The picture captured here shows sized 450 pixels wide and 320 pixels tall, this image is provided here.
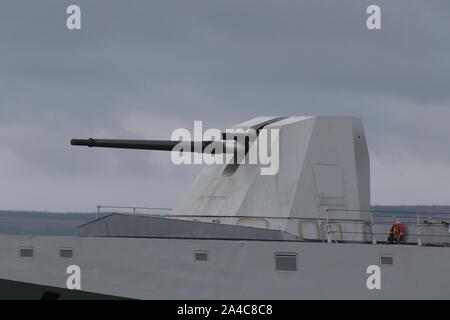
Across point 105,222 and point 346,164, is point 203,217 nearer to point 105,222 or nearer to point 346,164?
point 105,222

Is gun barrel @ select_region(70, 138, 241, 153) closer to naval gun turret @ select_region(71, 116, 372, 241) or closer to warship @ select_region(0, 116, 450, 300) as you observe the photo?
naval gun turret @ select_region(71, 116, 372, 241)

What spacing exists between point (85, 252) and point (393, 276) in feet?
25.6

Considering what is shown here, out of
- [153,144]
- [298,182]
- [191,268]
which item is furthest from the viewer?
[153,144]

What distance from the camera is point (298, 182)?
24.2 meters

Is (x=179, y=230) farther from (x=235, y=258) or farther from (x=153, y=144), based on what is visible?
(x=153, y=144)

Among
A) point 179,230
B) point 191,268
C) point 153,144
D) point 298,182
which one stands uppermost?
point 153,144

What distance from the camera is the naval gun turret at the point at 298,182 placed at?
23.9 meters

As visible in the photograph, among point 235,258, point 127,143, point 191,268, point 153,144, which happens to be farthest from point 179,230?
point 127,143

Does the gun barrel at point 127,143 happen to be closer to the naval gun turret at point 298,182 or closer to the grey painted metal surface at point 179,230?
the naval gun turret at point 298,182

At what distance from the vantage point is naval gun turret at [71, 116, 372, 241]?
2389cm

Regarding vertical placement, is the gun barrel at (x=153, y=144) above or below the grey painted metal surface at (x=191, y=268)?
above

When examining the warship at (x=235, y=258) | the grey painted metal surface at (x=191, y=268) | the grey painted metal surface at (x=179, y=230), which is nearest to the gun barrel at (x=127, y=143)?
the warship at (x=235, y=258)

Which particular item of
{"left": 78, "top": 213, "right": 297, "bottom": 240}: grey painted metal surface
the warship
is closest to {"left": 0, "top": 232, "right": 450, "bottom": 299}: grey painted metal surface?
the warship
